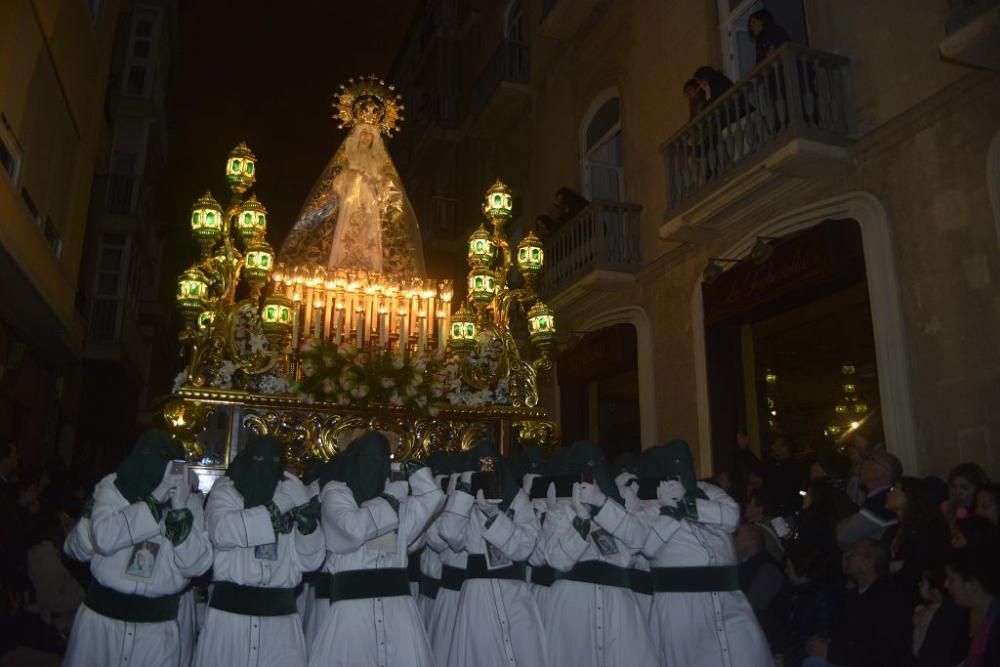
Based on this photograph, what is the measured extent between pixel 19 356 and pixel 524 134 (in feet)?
33.9

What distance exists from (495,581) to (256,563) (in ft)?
5.63

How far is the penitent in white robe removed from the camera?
504 centimetres

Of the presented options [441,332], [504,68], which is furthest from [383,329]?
[504,68]

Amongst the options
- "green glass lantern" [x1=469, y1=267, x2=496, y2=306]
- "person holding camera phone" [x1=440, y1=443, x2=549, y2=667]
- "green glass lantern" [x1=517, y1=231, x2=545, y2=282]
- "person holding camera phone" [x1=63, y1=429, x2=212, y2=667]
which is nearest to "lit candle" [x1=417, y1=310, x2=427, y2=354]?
"green glass lantern" [x1=469, y1=267, x2=496, y2=306]

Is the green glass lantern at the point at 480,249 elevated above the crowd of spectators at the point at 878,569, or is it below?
above

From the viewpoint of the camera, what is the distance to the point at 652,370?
38.2 feet

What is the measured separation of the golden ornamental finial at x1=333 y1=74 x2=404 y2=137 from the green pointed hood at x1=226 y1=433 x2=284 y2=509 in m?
6.85

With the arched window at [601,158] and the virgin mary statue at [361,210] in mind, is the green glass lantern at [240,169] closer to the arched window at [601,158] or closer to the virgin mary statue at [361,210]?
the virgin mary statue at [361,210]

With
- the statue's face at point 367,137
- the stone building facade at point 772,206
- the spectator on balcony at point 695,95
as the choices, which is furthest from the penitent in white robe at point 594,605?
the spectator on balcony at point 695,95

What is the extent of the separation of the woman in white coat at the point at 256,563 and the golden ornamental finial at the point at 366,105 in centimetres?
685

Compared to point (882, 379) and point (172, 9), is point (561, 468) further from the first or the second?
point (172, 9)

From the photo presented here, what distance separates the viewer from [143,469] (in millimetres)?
4258

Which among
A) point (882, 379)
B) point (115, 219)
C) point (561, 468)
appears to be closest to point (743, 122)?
point (882, 379)

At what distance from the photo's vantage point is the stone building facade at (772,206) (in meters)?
6.98
